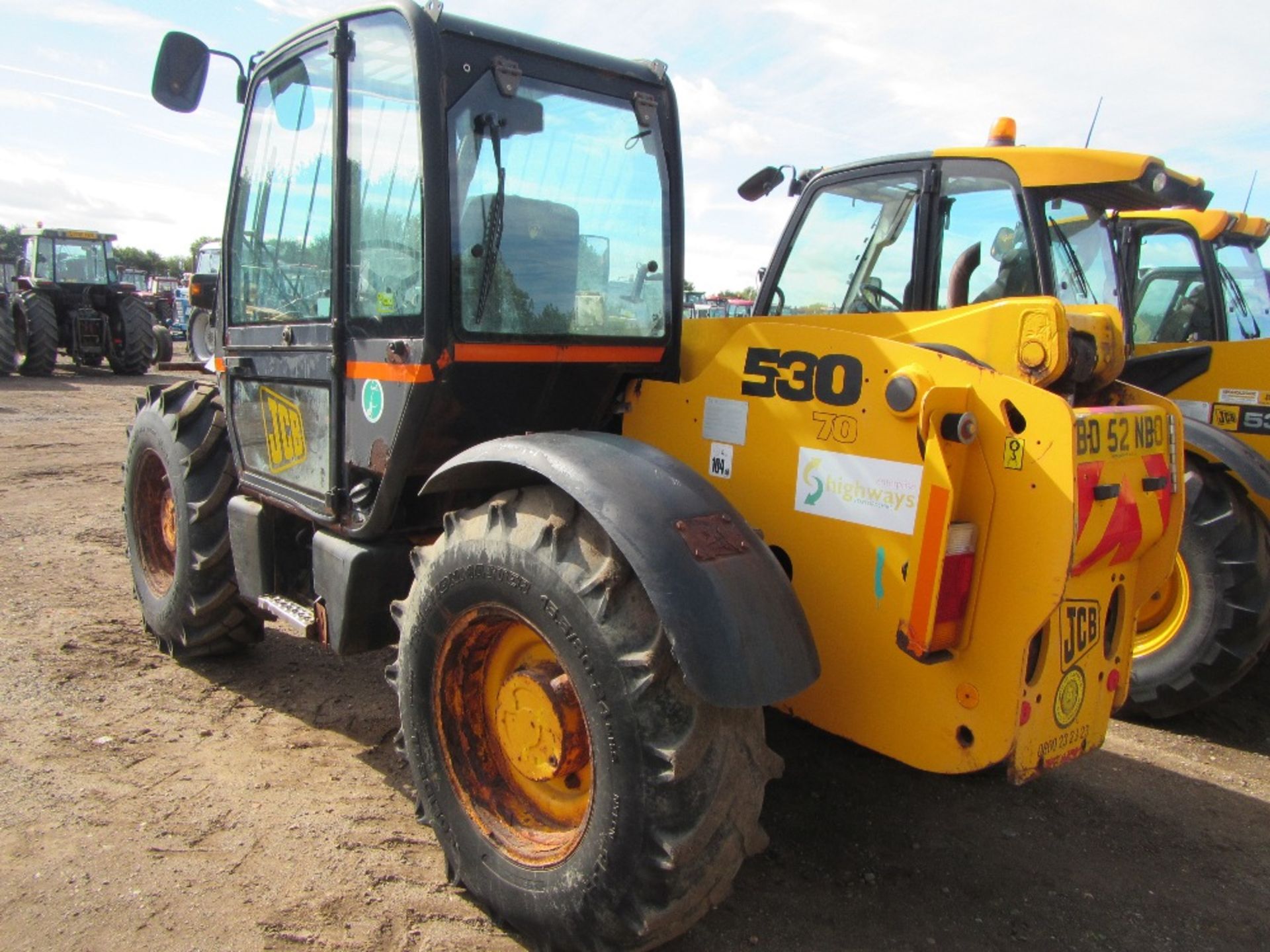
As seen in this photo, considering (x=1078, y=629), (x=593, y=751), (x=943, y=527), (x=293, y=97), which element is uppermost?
(x=293, y=97)

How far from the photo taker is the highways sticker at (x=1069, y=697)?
8.03 feet

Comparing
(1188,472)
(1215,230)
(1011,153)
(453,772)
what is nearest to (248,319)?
(453,772)

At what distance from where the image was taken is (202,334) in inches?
168

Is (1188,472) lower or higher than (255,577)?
higher

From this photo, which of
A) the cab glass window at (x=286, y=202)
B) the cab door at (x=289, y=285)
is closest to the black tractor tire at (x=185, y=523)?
the cab door at (x=289, y=285)

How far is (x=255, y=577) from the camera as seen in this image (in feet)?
12.0

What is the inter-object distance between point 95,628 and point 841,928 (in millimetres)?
3879

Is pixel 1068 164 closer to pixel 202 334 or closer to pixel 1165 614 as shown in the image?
pixel 1165 614

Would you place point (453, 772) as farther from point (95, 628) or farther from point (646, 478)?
point (95, 628)

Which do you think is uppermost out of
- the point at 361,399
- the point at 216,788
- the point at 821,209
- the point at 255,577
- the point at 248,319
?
the point at 821,209

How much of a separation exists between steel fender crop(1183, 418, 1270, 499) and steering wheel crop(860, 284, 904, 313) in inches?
55.2

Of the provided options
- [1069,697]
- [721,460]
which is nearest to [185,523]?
[721,460]

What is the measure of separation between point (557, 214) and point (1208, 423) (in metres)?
3.60

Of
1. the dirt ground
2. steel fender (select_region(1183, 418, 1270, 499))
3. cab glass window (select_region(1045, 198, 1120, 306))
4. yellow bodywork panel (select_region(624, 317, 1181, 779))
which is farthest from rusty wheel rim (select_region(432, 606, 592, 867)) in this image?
steel fender (select_region(1183, 418, 1270, 499))
